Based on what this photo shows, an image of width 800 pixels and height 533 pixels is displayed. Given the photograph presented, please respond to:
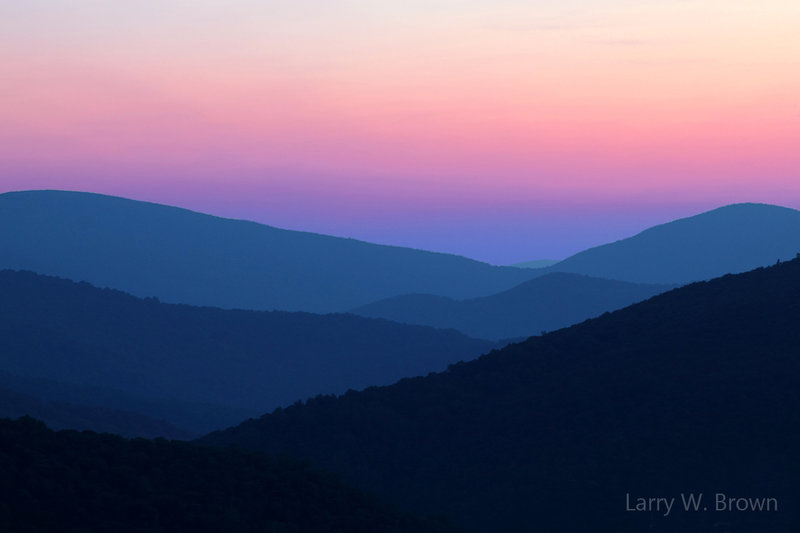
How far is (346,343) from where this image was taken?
374ft

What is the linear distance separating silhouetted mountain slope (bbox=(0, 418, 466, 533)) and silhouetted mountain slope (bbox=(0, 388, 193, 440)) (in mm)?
34106

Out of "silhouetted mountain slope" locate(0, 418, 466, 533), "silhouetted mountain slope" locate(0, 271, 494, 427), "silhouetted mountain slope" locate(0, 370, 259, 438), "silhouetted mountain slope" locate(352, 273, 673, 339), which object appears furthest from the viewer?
"silhouetted mountain slope" locate(352, 273, 673, 339)

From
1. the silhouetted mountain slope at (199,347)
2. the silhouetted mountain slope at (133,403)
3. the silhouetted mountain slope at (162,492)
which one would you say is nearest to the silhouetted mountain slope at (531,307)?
the silhouetted mountain slope at (199,347)

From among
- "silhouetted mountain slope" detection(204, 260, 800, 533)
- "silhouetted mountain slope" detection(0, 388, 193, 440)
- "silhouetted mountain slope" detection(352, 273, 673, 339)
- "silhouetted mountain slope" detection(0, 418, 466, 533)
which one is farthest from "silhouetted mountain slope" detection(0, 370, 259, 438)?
"silhouetted mountain slope" detection(352, 273, 673, 339)

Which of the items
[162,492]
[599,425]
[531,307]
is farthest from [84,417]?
[531,307]

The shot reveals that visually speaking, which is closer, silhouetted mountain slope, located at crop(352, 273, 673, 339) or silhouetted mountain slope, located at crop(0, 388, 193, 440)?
silhouetted mountain slope, located at crop(0, 388, 193, 440)

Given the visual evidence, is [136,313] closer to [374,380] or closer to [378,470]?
[374,380]

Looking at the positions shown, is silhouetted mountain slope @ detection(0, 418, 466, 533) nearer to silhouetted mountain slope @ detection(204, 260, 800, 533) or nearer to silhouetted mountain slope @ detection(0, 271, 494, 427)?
silhouetted mountain slope @ detection(204, 260, 800, 533)

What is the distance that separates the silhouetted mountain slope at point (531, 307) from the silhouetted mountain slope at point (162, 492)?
4700 inches

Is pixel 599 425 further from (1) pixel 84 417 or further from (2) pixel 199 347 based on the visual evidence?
(2) pixel 199 347

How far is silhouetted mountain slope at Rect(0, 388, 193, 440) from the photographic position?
6084 cm

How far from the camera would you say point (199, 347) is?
111062 mm

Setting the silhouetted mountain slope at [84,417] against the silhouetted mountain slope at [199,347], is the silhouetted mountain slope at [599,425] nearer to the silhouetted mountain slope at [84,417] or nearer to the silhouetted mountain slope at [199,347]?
the silhouetted mountain slope at [84,417]

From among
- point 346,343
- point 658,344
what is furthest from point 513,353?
point 346,343
